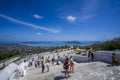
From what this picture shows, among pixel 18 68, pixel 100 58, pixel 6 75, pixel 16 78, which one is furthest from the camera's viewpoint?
pixel 100 58

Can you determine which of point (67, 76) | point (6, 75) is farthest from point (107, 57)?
point (6, 75)

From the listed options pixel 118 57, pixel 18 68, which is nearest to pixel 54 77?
pixel 18 68

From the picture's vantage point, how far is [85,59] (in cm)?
1933

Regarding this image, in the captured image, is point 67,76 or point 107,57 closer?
point 67,76

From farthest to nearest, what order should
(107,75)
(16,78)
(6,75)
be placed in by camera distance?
(16,78) < (6,75) < (107,75)

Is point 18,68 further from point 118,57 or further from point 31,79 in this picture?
point 118,57

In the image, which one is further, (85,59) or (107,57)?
(85,59)

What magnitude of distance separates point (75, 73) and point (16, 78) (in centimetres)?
467

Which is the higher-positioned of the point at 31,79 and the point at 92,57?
the point at 92,57

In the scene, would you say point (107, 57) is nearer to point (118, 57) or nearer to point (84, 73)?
point (118, 57)

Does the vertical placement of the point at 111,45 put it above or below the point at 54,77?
above

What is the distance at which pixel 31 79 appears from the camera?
41.8 ft

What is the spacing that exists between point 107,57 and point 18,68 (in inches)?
341

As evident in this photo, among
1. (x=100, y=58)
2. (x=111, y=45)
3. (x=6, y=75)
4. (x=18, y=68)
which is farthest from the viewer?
(x=111, y=45)
